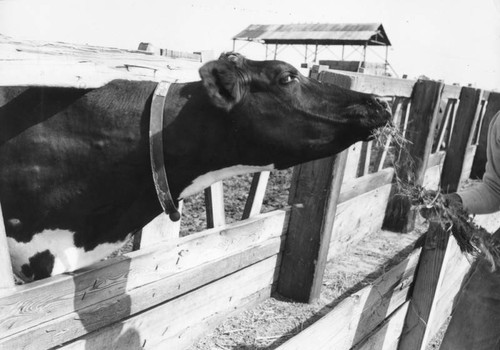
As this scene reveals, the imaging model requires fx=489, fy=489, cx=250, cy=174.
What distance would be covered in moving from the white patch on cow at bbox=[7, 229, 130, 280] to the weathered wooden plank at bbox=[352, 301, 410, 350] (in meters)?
1.71

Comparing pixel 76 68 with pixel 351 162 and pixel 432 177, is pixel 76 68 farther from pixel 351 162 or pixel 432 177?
pixel 432 177

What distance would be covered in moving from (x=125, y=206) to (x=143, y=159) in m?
0.28

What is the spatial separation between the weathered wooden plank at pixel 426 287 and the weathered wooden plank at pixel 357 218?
1.36 meters

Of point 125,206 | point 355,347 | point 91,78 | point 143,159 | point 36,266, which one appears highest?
point 91,78

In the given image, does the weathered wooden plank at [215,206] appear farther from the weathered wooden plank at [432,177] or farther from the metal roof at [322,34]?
the metal roof at [322,34]

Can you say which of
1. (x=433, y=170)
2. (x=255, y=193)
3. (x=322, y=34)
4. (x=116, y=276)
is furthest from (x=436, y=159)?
(x=322, y=34)

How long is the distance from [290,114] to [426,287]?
5.47ft

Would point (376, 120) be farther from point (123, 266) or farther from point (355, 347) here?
point (123, 266)

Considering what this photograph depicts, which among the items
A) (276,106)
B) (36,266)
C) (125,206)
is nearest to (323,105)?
(276,106)

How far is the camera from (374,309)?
3.19 metres

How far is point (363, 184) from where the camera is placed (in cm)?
529

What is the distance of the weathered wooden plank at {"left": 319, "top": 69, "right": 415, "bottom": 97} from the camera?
372 cm

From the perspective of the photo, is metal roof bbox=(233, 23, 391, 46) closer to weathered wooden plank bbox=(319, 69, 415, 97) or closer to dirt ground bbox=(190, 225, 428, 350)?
weathered wooden plank bbox=(319, 69, 415, 97)

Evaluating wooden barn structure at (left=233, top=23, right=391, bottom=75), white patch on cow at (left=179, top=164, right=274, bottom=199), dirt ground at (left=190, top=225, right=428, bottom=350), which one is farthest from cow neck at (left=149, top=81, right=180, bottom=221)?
wooden barn structure at (left=233, top=23, right=391, bottom=75)
